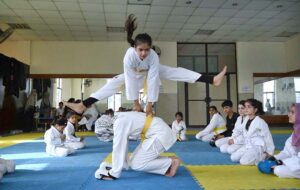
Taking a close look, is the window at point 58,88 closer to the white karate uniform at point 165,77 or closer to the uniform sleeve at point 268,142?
the white karate uniform at point 165,77

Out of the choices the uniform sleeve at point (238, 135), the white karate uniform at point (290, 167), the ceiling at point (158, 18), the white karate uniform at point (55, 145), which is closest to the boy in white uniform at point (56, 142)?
the white karate uniform at point (55, 145)

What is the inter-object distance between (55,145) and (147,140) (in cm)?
199

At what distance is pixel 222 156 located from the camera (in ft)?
13.9

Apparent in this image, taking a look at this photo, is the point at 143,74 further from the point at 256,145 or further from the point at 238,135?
the point at 238,135

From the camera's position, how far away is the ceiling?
7.15 m

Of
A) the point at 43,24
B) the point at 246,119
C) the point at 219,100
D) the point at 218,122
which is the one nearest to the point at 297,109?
the point at 246,119

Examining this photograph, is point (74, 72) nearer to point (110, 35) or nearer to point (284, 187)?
point (110, 35)

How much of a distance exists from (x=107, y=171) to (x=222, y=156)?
2.07 m

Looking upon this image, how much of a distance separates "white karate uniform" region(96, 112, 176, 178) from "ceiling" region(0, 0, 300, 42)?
4.84 metres

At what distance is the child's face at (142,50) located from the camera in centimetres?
270

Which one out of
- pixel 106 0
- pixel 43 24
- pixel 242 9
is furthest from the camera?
pixel 43 24

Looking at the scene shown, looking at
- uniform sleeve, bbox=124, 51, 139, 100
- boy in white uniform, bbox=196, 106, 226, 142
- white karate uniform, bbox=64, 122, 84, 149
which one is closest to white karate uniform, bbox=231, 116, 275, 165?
uniform sleeve, bbox=124, 51, 139, 100

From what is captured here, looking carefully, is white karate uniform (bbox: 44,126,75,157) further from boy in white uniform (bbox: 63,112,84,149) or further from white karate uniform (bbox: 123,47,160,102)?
white karate uniform (bbox: 123,47,160,102)

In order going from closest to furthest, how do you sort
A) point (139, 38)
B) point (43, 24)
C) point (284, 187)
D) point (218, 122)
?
point (284, 187)
point (139, 38)
point (218, 122)
point (43, 24)
